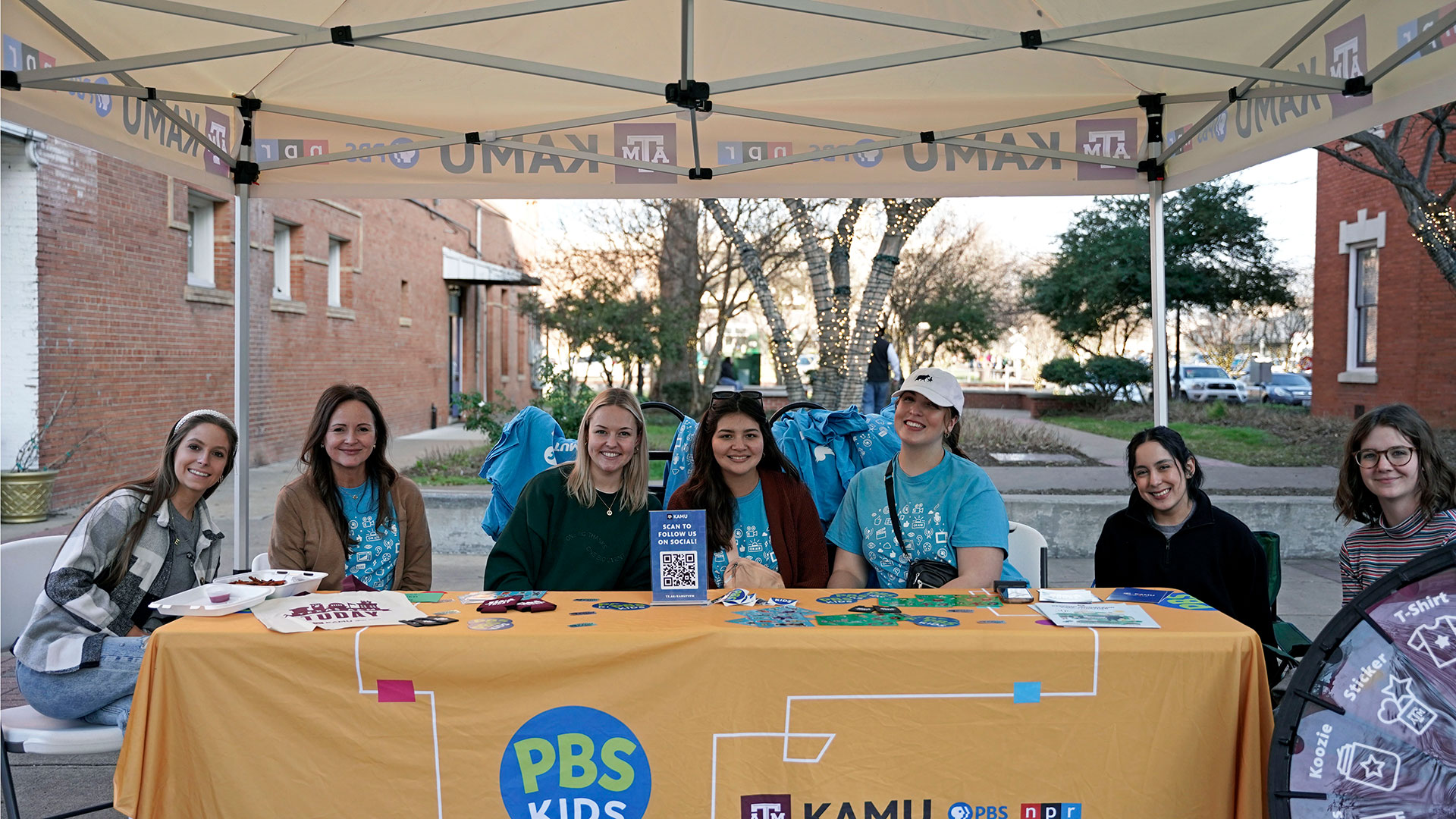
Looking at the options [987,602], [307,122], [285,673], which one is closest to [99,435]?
[307,122]

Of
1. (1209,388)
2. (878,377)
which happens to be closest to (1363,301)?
(878,377)

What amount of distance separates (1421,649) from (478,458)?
10.5 meters

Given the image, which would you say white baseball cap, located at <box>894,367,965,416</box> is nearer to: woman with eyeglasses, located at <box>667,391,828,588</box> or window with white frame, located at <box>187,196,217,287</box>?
woman with eyeglasses, located at <box>667,391,828,588</box>

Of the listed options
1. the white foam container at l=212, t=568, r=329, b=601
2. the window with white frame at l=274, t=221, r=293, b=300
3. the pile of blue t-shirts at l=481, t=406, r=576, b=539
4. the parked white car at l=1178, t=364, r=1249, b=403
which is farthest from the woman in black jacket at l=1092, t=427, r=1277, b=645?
the parked white car at l=1178, t=364, r=1249, b=403

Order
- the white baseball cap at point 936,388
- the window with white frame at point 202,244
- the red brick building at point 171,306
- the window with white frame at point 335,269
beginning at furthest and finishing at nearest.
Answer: the window with white frame at point 335,269 < the window with white frame at point 202,244 < the red brick building at point 171,306 < the white baseball cap at point 936,388

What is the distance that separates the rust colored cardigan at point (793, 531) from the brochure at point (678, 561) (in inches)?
27.8

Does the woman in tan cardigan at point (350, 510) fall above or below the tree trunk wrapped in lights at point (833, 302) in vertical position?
below

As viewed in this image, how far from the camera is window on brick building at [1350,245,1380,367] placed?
57.3 ft

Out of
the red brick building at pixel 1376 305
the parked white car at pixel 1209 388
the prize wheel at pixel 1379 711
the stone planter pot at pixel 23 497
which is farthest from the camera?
the parked white car at pixel 1209 388

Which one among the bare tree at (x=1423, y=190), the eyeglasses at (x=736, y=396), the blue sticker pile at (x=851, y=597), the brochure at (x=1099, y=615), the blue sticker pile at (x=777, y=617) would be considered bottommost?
Result: the blue sticker pile at (x=851, y=597)

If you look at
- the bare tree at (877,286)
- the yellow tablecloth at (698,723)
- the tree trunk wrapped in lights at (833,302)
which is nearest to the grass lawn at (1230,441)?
the bare tree at (877,286)

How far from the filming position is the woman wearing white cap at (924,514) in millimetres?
3469

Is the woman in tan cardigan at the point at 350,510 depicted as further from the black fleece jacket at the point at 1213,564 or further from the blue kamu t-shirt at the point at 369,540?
the black fleece jacket at the point at 1213,564

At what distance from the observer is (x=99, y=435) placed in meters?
9.87
